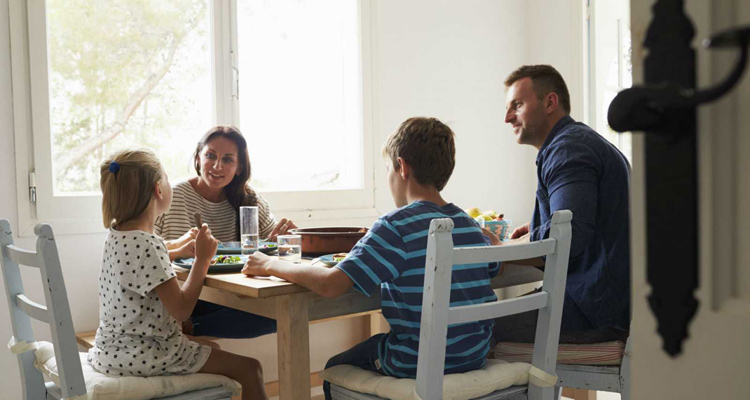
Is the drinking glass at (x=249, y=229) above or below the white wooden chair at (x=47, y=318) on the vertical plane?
above

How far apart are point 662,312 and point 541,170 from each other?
1.67 meters

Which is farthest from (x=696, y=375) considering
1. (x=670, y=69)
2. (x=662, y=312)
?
(x=670, y=69)

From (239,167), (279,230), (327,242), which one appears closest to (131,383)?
(327,242)

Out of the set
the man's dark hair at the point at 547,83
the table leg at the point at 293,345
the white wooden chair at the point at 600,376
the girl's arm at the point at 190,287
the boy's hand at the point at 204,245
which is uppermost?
the man's dark hair at the point at 547,83

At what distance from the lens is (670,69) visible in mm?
414

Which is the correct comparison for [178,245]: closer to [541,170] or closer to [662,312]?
[541,170]

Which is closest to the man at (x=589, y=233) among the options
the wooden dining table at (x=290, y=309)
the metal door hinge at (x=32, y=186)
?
the wooden dining table at (x=290, y=309)

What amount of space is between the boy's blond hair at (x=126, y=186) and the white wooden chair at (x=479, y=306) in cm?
70

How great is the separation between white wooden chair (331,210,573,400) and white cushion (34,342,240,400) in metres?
0.32

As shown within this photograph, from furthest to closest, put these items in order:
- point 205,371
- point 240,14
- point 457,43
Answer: point 457,43
point 240,14
point 205,371

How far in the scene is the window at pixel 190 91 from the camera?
2.52 meters

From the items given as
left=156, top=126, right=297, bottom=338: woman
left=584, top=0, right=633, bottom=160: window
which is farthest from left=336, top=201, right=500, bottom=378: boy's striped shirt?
left=584, top=0, right=633, bottom=160: window

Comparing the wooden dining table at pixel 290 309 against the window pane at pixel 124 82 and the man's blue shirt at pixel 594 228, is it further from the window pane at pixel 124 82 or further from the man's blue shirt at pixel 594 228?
the window pane at pixel 124 82

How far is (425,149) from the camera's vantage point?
5.62ft
